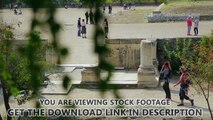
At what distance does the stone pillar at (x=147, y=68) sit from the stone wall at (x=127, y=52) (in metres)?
1.17

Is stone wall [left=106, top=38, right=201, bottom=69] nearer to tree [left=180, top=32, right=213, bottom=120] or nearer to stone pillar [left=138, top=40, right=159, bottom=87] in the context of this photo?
stone pillar [left=138, top=40, right=159, bottom=87]

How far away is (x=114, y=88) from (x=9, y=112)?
9.07 meters

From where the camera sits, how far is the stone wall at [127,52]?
17.5 meters

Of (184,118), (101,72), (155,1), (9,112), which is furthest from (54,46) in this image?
(155,1)

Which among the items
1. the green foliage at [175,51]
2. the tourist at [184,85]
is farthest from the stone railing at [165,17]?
the tourist at [184,85]

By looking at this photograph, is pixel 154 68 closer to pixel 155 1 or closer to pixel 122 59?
pixel 122 59

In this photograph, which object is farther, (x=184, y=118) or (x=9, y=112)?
(x=184, y=118)

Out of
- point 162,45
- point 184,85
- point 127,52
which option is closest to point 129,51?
point 127,52

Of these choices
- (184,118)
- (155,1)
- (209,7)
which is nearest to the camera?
(184,118)

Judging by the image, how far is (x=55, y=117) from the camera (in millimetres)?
11828

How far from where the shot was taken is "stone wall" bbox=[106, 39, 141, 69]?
17531 mm

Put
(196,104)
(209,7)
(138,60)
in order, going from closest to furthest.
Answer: (196,104)
(138,60)
(209,7)

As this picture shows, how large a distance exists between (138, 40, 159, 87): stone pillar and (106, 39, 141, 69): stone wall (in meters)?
1.17

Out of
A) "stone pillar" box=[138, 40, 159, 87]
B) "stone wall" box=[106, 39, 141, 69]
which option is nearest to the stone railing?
"stone wall" box=[106, 39, 141, 69]
